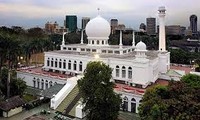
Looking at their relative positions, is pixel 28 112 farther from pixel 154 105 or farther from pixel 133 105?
pixel 154 105

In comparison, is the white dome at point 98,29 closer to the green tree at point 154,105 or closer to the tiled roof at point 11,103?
the tiled roof at point 11,103

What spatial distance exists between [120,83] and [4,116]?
16.8 m

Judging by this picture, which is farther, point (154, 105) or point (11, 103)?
point (11, 103)

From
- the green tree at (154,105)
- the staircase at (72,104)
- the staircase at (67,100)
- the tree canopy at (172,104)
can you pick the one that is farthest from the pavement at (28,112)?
the tree canopy at (172,104)

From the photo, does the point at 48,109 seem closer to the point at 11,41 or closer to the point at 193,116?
the point at 11,41

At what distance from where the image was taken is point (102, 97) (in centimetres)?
2392

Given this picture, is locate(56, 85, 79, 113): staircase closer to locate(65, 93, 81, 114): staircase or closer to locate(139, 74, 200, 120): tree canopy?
locate(65, 93, 81, 114): staircase

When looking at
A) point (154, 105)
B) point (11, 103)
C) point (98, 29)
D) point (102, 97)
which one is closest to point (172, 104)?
point (154, 105)

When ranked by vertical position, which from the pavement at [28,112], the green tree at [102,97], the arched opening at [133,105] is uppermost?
the green tree at [102,97]

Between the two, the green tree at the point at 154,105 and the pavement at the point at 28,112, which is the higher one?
the green tree at the point at 154,105

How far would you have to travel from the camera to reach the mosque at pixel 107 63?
111ft

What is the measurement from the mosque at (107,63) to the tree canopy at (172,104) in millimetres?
8470

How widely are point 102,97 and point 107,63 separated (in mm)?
15451

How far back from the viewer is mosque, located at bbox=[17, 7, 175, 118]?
111ft
